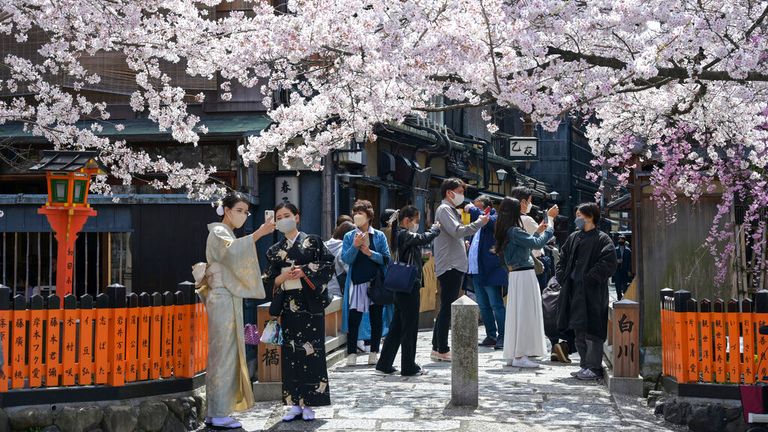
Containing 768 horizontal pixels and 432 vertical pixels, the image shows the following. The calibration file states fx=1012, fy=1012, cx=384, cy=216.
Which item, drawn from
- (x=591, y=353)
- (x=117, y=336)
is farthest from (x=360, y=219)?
(x=117, y=336)

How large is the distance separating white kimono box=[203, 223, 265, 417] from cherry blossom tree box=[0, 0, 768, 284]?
351cm

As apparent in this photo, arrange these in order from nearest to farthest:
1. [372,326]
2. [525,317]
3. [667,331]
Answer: [667,331]
[525,317]
[372,326]

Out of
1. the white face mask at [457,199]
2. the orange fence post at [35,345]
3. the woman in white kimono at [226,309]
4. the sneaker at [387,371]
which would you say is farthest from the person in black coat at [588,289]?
the orange fence post at [35,345]

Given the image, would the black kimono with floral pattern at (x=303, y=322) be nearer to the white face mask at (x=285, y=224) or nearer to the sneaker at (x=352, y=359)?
the white face mask at (x=285, y=224)

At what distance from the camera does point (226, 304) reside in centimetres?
890

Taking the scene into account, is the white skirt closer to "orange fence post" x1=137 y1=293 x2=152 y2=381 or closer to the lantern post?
"orange fence post" x1=137 y1=293 x2=152 y2=381

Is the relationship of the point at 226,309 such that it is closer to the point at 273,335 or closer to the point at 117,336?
the point at 273,335

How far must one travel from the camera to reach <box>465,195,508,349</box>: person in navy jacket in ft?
45.8

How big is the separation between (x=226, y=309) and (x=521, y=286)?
4754 millimetres

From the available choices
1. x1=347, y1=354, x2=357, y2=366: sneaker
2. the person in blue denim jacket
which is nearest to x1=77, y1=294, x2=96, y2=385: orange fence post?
x1=347, y1=354, x2=357, y2=366: sneaker

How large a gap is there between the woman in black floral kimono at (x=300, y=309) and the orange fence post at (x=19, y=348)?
2.10 metres

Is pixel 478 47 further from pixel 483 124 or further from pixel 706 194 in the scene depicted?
pixel 483 124

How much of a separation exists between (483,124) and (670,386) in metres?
25.2

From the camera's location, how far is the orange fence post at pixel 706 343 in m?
9.26
